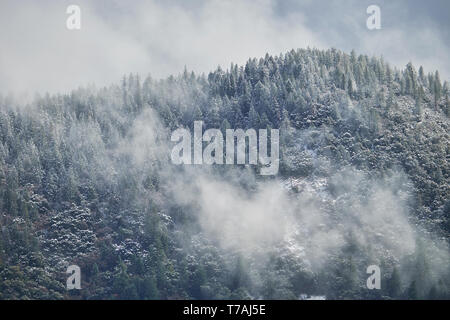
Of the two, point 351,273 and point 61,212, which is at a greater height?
point 61,212

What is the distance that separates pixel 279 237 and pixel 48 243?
56.3 metres

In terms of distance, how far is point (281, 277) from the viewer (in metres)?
171

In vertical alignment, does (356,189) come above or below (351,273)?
above

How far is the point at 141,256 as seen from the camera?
181500 mm

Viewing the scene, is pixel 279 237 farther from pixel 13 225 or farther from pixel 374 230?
pixel 13 225

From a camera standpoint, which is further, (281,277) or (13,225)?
(13,225)
